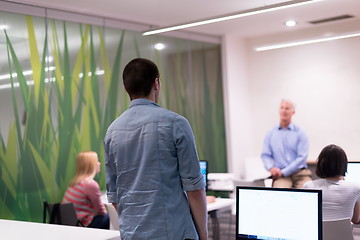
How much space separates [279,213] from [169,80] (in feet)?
17.9

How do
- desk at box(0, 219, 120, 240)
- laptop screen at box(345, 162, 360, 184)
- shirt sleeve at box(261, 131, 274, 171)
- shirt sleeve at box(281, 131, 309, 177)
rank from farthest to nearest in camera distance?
shirt sleeve at box(261, 131, 274, 171)
shirt sleeve at box(281, 131, 309, 177)
laptop screen at box(345, 162, 360, 184)
desk at box(0, 219, 120, 240)

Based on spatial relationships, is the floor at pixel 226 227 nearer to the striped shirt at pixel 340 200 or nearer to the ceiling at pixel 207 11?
the ceiling at pixel 207 11

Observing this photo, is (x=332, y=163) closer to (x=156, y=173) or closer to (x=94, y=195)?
(x=156, y=173)

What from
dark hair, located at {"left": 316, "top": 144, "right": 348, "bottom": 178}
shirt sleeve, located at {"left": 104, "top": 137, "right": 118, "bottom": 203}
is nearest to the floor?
dark hair, located at {"left": 316, "top": 144, "right": 348, "bottom": 178}

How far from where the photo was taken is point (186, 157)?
2.51m

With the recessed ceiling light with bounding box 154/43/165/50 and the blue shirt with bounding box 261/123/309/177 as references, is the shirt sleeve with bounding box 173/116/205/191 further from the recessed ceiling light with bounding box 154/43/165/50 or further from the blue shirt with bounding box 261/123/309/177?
the recessed ceiling light with bounding box 154/43/165/50

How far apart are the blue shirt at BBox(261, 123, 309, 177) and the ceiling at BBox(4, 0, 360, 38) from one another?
5.21ft

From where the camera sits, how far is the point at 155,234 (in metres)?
2.53

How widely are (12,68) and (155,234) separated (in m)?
4.29

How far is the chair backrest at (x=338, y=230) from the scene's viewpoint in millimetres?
3865

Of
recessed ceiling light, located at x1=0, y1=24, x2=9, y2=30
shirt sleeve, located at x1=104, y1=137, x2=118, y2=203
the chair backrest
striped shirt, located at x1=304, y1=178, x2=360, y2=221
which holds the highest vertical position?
recessed ceiling light, located at x1=0, y1=24, x2=9, y2=30

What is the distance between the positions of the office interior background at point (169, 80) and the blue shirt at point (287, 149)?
126 cm

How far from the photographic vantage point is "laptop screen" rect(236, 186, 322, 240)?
10.3 feet

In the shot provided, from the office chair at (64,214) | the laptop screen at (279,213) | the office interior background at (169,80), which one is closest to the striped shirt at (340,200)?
the laptop screen at (279,213)
